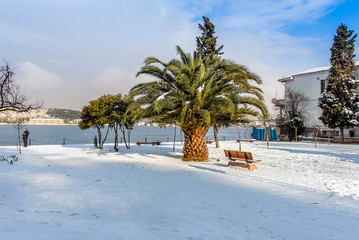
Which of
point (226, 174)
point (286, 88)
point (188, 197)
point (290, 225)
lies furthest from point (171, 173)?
point (286, 88)

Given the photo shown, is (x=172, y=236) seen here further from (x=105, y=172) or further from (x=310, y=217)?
(x=105, y=172)

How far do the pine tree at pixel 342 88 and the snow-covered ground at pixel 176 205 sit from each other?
22.0 meters

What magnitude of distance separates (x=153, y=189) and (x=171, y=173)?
261cm

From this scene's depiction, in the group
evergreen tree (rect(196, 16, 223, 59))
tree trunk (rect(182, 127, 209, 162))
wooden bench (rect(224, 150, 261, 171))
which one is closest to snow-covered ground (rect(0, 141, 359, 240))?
wooden bench (rect(224, 150, 261, 171))

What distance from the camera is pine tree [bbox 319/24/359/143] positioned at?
1093 inches

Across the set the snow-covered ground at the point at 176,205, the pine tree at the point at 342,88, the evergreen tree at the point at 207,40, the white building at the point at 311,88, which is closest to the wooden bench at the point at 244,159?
the snow-covered ground at the point at 176,205

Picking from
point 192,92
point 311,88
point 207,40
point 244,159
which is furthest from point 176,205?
point 311,88

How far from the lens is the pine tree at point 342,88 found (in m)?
27.8

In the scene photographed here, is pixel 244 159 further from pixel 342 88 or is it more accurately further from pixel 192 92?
pixel 342 88

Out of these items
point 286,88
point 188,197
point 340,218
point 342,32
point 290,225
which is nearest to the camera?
point 290,225

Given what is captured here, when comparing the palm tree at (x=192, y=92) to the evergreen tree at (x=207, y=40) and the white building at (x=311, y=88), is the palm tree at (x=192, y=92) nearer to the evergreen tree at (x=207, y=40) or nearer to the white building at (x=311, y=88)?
the evergreen tree at (x=207, y=40)

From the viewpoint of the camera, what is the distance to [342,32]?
96.0 feet

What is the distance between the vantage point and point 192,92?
12.6m

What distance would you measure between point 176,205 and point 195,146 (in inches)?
307
